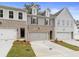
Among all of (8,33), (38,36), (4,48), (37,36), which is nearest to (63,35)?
(38,36)

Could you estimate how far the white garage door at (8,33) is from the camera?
26.1 meters

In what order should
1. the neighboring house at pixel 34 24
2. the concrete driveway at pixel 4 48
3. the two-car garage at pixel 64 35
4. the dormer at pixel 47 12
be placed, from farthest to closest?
the two-car garage at pixel 64 35 < the dormer at pixel 47 12 < the neighboring house at pixel 34 24 < the concrete driveway at pixel 4 48

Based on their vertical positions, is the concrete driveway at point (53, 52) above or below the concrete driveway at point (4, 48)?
below

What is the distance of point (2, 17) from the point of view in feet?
87.1

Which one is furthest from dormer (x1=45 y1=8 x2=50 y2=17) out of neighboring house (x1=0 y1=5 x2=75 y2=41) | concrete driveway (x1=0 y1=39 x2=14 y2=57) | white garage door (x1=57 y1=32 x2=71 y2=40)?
concrete driveway (x1=0 y1=39 x2=14 y2=57)

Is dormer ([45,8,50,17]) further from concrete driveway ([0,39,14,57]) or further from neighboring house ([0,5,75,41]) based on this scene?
concrete driveway ([0,39,14,57])

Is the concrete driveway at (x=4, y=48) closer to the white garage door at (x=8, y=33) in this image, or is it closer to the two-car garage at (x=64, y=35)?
the white garage door at (x=8, y=33)

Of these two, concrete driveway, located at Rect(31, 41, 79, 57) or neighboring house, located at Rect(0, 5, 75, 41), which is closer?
concrete driveway, located at Rect(31, 41, 79, 57)

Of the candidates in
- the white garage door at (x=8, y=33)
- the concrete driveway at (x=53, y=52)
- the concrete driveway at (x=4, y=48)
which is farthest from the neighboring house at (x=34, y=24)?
the concrete driveway at (x=53, y=52)

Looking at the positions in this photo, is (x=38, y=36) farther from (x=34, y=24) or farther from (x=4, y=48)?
(x=4, y=48)

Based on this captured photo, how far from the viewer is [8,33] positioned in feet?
87.4

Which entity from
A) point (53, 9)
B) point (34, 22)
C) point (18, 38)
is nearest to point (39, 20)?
point (34, 22)

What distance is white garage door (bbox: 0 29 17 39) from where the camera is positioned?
2611 centimetres

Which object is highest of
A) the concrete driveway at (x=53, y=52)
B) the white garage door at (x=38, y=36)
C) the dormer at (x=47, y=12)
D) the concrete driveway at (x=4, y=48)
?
the dormer at (x=47, y=12)
